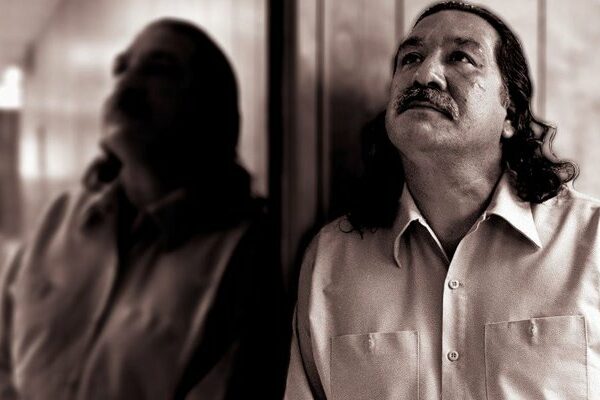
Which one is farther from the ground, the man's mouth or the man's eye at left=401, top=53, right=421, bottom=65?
the man's eye at left=401, top=53, right=421, bottom=65

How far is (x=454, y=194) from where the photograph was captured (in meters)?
1.59

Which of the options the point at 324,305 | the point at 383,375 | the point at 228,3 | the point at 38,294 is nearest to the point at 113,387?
the point at 38,294

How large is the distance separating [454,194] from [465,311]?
9.6 inches

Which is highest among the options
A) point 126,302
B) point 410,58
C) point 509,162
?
point 410,58

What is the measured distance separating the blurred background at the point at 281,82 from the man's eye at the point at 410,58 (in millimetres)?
394

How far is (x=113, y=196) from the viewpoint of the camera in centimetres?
188

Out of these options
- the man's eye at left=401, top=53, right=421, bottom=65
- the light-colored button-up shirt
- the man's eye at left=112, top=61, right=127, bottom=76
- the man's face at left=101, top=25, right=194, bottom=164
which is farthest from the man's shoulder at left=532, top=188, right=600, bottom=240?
the man's eye at left=112, top=61, right=127, bottom=76

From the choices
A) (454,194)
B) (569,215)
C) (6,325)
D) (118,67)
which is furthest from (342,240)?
(6,325)

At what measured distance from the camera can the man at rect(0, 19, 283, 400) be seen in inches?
71.5

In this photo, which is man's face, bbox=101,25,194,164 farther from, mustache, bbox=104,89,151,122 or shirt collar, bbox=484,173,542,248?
shirt collar, bbox=484,173,542,248

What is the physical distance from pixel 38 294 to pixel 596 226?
1249 millimetres

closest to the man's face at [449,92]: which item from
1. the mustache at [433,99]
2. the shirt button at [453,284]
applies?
the mustache at [433,99]

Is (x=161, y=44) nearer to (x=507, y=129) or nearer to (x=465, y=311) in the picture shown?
(x=507, y=129)

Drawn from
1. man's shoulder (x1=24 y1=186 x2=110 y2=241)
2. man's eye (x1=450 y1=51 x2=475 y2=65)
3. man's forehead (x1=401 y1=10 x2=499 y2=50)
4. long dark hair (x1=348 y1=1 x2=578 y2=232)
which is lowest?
man's shoulder (x1=24 y1=186 x2=110 y2=241)
